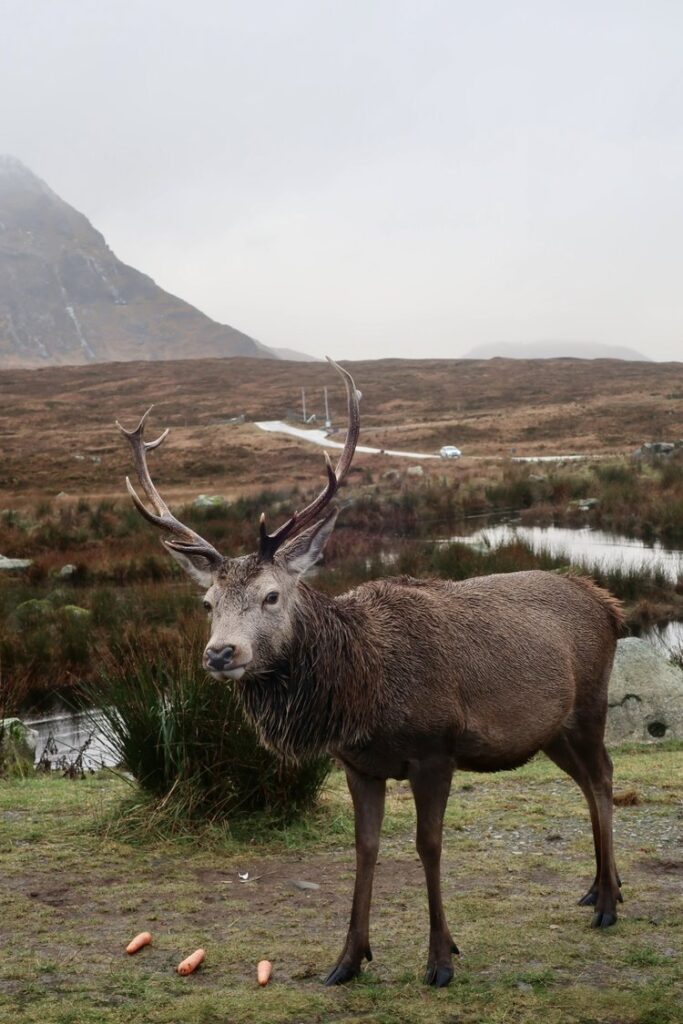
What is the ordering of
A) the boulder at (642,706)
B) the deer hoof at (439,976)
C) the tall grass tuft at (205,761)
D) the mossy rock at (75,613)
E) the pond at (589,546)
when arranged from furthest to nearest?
the pond at (589,546), the mossy rock at (75,613), the boulder at (642,706), the tall grass tuft at (205,761), the deer hoof at (439,976)

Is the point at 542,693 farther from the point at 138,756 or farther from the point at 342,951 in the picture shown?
the point at 138,756

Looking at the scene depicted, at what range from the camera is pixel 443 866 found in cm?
666

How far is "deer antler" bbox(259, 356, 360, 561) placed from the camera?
16.4 feet

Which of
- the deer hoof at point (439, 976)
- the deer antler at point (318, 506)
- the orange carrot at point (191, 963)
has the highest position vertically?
the deer antler at point (318, 506)

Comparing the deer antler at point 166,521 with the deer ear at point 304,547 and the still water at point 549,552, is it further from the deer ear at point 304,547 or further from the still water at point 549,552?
the still water at point 549,552

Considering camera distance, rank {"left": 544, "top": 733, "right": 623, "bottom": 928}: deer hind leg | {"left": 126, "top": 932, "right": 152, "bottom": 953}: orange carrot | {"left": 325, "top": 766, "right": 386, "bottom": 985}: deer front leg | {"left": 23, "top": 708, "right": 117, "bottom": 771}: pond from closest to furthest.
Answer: {"left": 325, "top": 766, "right": 386, "bottom": 985}: deer front leg, {"left": 126, "top": 932, "right": 152, "bottom": 953}: orange carrot, {"left": 544, "top": 733, "right": 623, "bottom": 928}: deer hind leg, {"left": 23, "top": 708, "right": 117, "bottom": 771}: pond

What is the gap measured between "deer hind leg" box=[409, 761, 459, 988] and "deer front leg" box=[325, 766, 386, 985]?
232mm

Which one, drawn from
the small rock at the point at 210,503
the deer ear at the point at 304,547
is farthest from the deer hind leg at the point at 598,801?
the small rock at the point at 210,503

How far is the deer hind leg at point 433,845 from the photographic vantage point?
16.2 feet

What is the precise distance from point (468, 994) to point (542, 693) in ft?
4.72

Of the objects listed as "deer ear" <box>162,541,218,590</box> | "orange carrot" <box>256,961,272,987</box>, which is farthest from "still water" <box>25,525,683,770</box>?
"orange carrot" <box>256,961,272,987</box>

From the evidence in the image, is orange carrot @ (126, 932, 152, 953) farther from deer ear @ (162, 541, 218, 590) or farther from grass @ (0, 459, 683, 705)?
grass @ (0, 459, 683, 705)

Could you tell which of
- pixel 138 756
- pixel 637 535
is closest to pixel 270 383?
pixel 637 535

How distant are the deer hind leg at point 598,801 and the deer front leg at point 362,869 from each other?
1171mm
